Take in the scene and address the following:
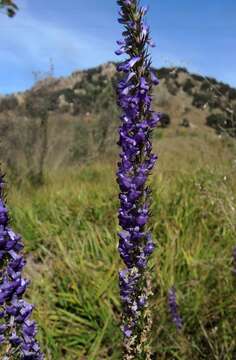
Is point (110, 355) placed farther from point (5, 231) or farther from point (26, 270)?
point (5, 231)

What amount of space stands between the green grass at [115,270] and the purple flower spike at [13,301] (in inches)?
78.7

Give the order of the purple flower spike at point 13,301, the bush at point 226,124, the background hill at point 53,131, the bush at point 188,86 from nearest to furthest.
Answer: the purple flower spike at point 13,301 → the bush at point 226,124 → the background hill at point 53,131 → the bush at point 188,86

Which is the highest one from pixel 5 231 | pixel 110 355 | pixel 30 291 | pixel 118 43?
pixel 118 43

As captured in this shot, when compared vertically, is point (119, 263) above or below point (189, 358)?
above

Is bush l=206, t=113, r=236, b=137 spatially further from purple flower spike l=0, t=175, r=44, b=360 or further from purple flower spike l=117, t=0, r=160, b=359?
purple flower spike l=0, t=175, r=44, b=360

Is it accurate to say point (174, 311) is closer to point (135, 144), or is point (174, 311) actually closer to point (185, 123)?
point (135, 144)

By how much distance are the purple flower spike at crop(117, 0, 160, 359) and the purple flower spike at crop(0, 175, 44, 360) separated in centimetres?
40

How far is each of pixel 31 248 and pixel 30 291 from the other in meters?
1.33

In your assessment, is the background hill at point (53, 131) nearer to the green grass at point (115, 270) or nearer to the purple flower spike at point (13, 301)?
the green grass at point (115, 270)

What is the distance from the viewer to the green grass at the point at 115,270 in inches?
194

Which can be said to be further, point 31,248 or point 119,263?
point 31,248

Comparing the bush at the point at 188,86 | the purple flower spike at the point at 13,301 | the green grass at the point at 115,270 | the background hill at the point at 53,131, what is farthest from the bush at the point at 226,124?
the bush at the point at 188,86

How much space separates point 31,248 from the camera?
23.1ft

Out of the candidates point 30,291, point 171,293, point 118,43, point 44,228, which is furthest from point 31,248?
point 118,43
